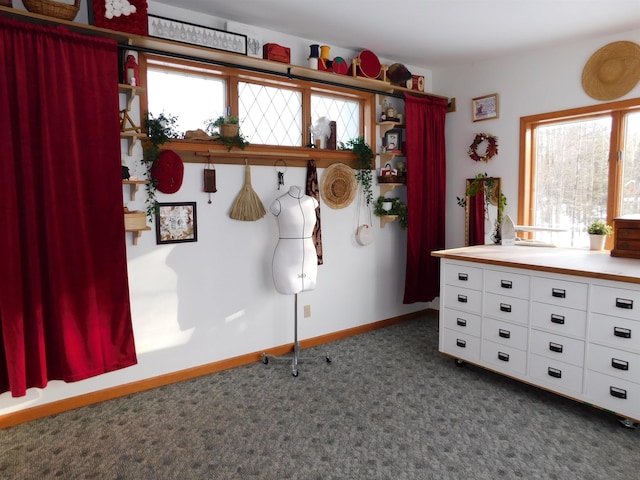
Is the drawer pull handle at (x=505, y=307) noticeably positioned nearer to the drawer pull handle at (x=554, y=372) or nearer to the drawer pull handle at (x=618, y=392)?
the drawer pull handle at (x=554, y=372)

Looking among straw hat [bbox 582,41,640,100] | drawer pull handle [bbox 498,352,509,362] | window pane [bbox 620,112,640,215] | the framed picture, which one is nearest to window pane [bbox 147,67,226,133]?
the framed picture

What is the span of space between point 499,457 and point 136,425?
197 centimetres

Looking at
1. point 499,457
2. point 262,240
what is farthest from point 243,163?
point 499,457

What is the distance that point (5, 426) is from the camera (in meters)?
2.53

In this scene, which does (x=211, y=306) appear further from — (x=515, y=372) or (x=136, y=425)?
(x=515, y=372)

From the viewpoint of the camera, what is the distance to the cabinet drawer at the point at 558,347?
259cm

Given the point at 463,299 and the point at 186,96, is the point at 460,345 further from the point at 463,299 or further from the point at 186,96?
the point at 186,96

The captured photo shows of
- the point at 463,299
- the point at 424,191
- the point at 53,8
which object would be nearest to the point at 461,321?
the point at 463,299

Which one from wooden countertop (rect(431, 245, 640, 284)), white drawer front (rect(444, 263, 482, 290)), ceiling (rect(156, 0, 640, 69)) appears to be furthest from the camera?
white drawer front (rect(444, 263, 482, 290))

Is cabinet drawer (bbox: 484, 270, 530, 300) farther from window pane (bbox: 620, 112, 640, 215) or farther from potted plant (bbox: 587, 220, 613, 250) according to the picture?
window pane (bbox: 620, 112, 640, 215)

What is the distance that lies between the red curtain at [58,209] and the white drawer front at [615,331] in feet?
9.08

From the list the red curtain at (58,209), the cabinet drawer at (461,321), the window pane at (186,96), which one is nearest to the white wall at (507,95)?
the cabinet drawer at (461,321)

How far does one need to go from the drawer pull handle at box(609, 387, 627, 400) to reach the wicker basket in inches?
143

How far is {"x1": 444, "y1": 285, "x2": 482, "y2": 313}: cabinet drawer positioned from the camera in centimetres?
313
